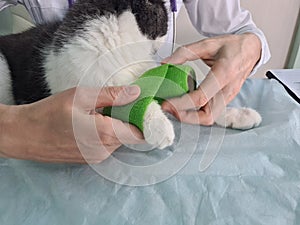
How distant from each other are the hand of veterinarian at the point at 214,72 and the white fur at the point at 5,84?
1.35 ft

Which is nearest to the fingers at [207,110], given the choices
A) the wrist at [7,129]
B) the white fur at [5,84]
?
the wrist at [7,129]

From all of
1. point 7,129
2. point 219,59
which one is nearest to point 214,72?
point 219,59

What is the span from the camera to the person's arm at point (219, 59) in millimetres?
703

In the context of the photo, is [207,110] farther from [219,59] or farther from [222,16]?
[222,16]

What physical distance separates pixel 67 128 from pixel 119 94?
10 cm

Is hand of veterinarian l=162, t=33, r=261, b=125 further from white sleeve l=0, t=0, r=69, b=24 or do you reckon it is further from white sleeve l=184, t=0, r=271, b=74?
white sleeve l=0, t=0, r=69, b=24

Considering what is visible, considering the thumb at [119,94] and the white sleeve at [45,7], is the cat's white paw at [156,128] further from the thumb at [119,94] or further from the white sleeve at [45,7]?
the white sleeve at [45,7]

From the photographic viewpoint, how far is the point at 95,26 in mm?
719

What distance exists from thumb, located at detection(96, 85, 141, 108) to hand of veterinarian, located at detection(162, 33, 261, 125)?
106mm

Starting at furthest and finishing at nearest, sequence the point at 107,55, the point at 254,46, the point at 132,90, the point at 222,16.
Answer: the point at 222,16 < the point at 254,46 < the point at 107,55 < the point at 132,90

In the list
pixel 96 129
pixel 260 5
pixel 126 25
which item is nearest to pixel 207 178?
pixel 96 129

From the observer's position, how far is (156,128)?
62 cm

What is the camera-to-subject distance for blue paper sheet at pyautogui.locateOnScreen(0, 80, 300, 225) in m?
0.58

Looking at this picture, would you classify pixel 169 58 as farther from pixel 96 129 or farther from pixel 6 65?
pixel 6 65
